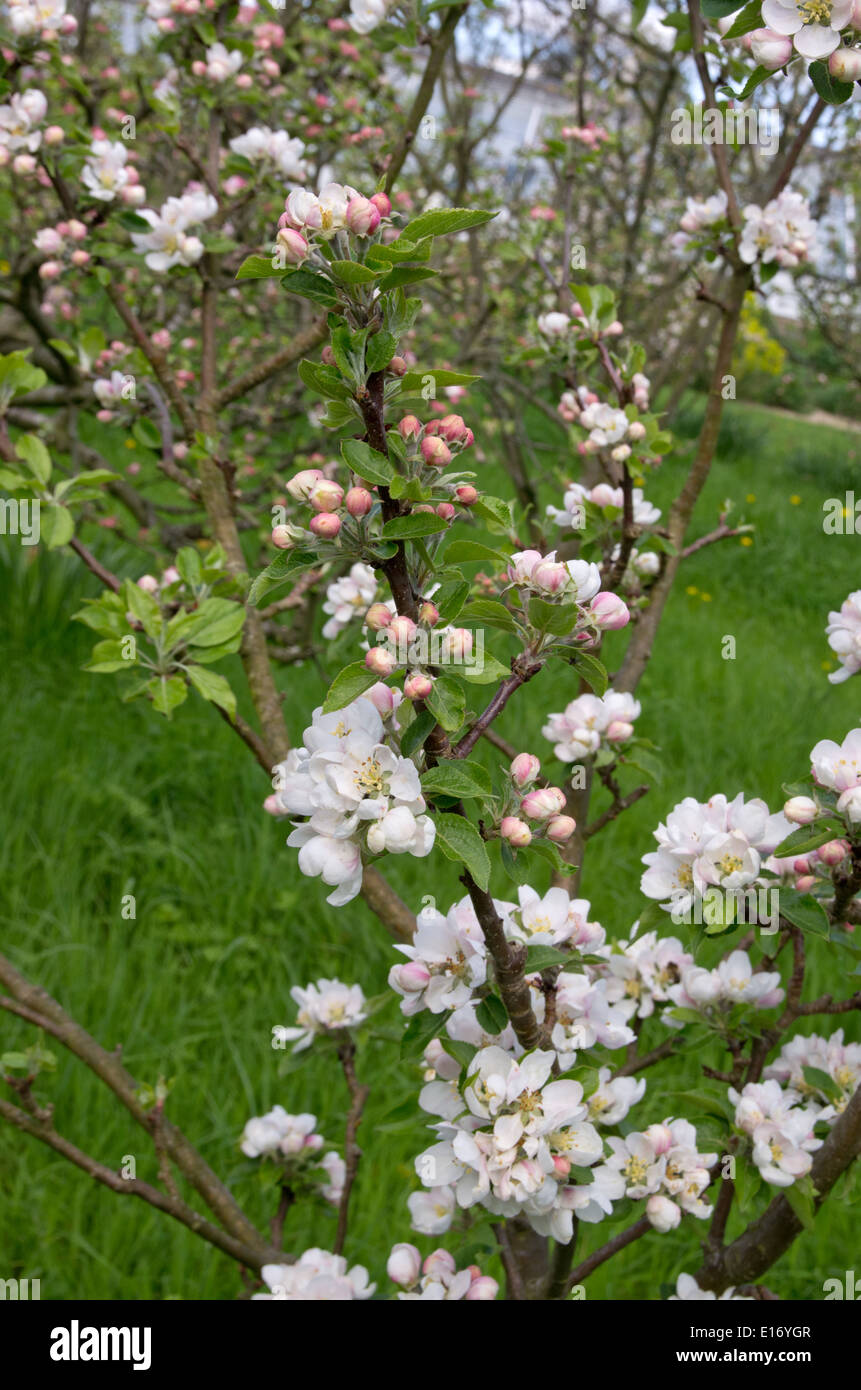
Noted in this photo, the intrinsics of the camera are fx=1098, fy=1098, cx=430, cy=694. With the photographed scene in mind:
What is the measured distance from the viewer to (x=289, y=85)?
3.60 m

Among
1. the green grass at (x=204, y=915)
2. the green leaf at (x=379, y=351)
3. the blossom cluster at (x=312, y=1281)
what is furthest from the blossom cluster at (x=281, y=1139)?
the green leaf at (x=379, y=351)

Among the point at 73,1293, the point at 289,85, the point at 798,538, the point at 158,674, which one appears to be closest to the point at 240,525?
the point at 289,85

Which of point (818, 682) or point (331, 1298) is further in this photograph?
point (818, 682)

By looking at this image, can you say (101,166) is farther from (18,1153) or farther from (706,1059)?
(706,1059)

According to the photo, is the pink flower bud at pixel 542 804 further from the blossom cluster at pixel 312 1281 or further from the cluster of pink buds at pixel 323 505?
the blossom cluster at pixel 312 1281

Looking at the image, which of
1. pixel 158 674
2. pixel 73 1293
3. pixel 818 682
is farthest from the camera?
pixel 818 682

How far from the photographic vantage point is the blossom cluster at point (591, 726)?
5.07ft

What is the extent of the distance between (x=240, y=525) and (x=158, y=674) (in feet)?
5.84

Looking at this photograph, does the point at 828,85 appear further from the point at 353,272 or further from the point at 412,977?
the point at 412,977

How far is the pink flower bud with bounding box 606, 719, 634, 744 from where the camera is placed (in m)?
1.54

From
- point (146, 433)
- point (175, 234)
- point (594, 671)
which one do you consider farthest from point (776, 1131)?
point (175, 234)

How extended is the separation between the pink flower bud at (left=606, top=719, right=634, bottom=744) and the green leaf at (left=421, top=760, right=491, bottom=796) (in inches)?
26.9

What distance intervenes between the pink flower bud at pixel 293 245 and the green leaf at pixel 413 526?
21cm

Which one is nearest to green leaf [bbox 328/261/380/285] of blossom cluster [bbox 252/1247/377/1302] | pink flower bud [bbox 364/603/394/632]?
pink flower bud [bbox 364/603/394/632]
